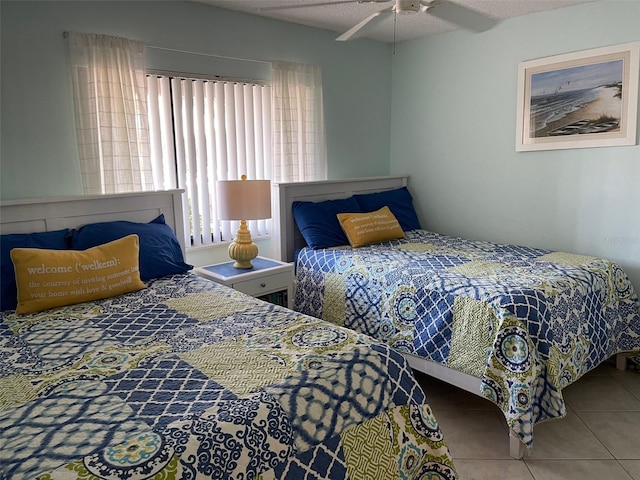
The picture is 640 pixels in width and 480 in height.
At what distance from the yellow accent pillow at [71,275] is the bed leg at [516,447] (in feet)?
6.05

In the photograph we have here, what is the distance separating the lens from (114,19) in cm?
265

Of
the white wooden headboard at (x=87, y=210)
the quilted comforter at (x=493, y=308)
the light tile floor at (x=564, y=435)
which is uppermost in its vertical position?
the white wooden headboard at (x=87, y=210)

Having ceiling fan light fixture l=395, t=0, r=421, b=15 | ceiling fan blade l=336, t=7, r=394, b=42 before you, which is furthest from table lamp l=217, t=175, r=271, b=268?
ceiling fan light fixture l=395, t=0, r=421, b=15

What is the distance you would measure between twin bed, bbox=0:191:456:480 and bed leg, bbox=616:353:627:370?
6.28ft

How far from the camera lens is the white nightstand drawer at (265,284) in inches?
113

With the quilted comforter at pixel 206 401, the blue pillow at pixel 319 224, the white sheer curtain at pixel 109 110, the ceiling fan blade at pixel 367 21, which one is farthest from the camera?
the blue pillow at pixel 319 224

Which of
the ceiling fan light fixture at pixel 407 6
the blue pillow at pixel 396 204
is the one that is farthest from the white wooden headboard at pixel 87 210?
the ceiling fan light fixture at pixel 407 6

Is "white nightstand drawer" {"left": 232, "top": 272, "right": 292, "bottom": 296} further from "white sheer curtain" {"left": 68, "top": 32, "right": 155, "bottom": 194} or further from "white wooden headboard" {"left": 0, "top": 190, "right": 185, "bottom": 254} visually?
"white sheer curtain" {"left": 68, "top": 32, "right": 155, "bottom": 194}

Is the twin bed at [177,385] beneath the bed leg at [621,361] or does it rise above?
above

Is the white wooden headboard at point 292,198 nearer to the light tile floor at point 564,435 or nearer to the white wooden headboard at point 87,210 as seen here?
the white wooden headboard at point 87,210

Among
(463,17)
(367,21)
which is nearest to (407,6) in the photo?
(367,21)

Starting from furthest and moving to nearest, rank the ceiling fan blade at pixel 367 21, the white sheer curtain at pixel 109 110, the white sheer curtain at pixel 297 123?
the white sheer curtain at pixel 297 123
the white sheer curtain at pixel 109 110
the ceiling fan blade at pixel 367 21

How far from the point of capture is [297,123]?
11.5 feet

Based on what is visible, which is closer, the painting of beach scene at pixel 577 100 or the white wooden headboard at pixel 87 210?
the white wooden headboard at pixel 87 210
